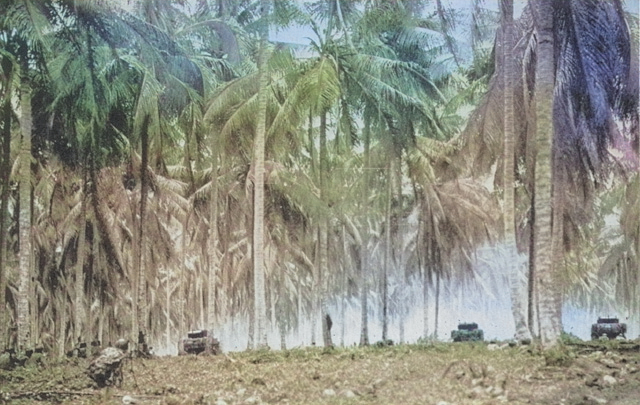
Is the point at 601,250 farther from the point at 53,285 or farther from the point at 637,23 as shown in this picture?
the point at 53,285

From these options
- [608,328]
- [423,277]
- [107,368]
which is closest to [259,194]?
[423,277]

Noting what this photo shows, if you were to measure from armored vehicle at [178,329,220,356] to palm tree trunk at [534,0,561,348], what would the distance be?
1671 mm

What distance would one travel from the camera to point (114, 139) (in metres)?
3.75

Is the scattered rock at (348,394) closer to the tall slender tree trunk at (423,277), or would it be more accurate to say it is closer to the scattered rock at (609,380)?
the tall slender tree trunk at (423,277)

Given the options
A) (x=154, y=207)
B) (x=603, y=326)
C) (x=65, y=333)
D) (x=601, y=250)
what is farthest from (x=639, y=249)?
(x=65, y=333)

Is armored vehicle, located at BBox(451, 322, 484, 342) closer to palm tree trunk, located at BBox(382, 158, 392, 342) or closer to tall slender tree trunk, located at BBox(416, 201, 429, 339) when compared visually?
tall slender tree trunk, located at BBox(416, 201, 429, 339)

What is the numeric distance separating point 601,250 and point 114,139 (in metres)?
2.64

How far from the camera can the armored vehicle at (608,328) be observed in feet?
11.7

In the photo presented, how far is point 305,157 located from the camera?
3.68 metres

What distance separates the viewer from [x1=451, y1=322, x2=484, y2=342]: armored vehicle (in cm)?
354

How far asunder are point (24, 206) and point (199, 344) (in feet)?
3.87

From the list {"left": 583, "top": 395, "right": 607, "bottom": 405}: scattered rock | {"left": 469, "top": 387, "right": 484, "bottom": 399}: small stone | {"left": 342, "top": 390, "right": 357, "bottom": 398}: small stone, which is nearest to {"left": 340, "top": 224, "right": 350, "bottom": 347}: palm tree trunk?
{"left": 342, "top": 390, "right": 357, "bottom": 398}: small stone

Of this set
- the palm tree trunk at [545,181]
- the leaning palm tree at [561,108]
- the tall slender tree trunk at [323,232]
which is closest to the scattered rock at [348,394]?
the tall slender tree trunk at [323,232]

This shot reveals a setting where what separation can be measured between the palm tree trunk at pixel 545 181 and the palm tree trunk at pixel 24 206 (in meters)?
2.67
